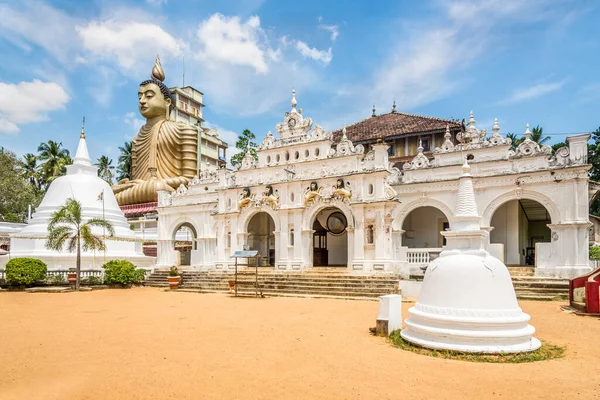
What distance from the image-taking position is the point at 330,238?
2489 cm

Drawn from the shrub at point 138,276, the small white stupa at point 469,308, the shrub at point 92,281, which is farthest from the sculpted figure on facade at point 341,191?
the shrub at point 92,281

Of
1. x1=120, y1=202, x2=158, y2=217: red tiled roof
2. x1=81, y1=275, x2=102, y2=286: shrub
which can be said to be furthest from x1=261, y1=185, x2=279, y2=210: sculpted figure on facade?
x1=120, y1=202, x2=158, y2=217: red tiled roof

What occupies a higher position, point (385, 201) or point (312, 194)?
point (312, 194)

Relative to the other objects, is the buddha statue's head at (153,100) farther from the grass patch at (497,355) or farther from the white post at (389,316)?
the grass patch at (497,355)

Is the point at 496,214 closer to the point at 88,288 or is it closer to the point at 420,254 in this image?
the point at 420,254

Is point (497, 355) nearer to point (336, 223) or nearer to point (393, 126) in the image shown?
point (336, 223)

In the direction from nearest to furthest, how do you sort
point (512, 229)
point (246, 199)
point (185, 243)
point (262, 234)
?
point (512, 229) → point (246, 199) → point (262, 234) → point (185, 243)

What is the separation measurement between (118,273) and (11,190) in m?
18.5

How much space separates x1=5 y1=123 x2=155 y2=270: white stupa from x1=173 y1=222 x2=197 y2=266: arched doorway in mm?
2076

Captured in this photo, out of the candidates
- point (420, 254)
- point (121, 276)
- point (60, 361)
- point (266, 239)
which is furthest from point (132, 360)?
point (266, 239)

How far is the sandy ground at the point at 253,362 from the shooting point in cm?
563

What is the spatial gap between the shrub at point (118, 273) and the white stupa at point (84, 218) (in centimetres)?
222

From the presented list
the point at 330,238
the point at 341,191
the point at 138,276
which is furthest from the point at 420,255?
the point at 138,276

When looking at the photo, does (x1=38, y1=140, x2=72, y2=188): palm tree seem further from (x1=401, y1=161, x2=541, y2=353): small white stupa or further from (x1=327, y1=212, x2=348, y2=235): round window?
(x1=401, y1=161, x2=541, y2=353): small white stupa
